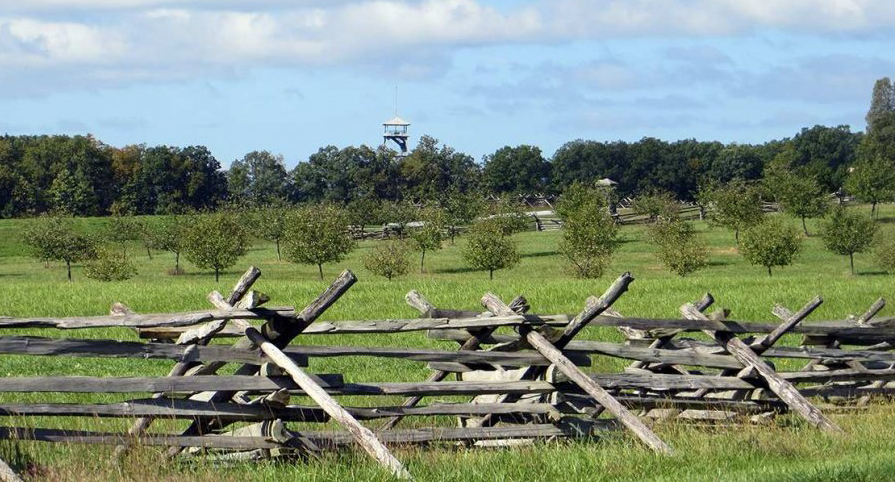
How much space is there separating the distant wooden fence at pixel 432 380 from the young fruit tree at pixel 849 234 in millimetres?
38872

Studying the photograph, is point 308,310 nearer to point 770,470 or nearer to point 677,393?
point 770,470

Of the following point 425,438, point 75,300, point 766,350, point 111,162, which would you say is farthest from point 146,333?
point 111,162

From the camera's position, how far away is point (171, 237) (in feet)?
201

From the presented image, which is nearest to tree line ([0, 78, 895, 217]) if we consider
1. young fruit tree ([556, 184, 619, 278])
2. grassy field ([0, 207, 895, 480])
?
young fruit tree ([556, 184, 619, 278])

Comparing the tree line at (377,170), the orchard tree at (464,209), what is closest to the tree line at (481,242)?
the orchard tree at (464,209)

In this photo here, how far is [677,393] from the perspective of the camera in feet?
40.8

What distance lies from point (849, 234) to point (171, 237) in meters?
33.0

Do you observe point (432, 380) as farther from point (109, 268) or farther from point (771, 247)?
point (771, 247)

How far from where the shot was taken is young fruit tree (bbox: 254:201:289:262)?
65562 millimetres

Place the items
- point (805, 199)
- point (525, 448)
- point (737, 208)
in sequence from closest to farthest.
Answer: point (525, 448) → point (737, 208) → point (805, 199)

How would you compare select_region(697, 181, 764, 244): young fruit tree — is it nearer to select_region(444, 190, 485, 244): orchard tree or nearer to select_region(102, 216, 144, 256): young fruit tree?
select_region(444, 190, 485, 244): orchard tree

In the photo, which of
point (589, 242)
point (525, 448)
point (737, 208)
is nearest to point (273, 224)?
point (589, 242)

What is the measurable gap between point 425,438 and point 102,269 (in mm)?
40116

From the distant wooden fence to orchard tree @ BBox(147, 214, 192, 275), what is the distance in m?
42.2
